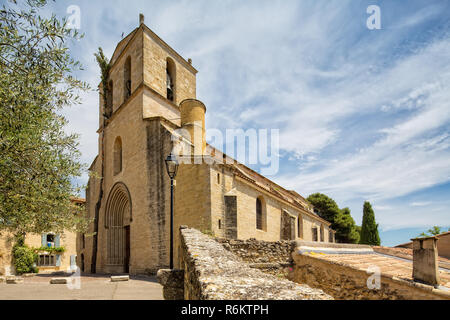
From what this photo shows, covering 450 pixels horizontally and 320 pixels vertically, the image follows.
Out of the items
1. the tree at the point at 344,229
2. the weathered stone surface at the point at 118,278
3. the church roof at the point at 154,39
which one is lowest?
the tree at the point at 344,229

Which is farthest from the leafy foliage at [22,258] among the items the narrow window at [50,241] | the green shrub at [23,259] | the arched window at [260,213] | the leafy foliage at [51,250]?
the arched window at [260,213]

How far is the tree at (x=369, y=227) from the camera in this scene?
36344 mm

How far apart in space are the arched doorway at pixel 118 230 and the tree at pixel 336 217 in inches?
1259

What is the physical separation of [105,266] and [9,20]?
16411mm

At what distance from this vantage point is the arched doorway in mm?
18125

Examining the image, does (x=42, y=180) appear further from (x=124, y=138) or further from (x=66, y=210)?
(x=124, y=138)

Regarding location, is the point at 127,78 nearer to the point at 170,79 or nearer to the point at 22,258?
the point at 170,79

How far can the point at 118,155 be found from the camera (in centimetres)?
1986

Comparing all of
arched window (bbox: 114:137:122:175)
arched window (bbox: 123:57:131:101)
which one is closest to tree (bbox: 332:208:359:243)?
arched window (bbox: 114:137:122:175)

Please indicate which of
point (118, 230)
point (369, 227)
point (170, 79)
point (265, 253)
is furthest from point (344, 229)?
point (265, 253)

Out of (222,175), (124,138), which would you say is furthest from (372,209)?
(124,138)

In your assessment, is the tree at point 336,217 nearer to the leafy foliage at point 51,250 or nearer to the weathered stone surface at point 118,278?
the leafy foliage at point 51,250

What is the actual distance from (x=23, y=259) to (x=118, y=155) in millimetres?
11638

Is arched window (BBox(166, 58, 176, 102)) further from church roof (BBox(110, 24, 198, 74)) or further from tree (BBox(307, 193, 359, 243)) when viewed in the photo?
tree (BBox(307, 193, 359, 243))
